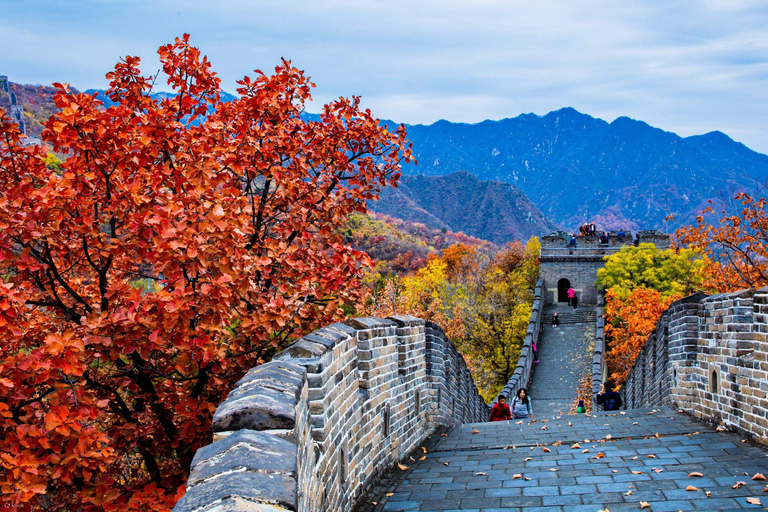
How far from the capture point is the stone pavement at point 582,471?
17.9 ft

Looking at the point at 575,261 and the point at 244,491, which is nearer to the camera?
the point at 244,491

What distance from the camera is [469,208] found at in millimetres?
151000

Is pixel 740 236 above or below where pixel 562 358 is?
above

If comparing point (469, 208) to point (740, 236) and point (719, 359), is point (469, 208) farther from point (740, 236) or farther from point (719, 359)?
point (719, 359)

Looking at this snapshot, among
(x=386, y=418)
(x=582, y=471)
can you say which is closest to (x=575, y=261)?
(x=582, y=471)

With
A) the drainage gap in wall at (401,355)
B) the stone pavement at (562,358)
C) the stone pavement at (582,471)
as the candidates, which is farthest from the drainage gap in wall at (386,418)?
the stone pavement at (562,358)

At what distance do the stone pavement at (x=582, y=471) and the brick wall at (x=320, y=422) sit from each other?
0.45 metres

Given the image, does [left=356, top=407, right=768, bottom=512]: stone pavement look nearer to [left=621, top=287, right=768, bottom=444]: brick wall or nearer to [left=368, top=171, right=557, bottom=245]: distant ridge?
[left=621, top=287, right=768, bottom=444]: brick wall

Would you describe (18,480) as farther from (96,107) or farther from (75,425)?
(96,107)

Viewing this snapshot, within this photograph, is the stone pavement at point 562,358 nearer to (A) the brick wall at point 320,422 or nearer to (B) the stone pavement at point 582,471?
(B) the stone pavement at point 582,471

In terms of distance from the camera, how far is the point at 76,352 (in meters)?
4.29

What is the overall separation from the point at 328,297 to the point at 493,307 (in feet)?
100

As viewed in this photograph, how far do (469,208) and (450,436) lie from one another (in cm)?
14365

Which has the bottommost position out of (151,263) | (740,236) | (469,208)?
(151,263)
